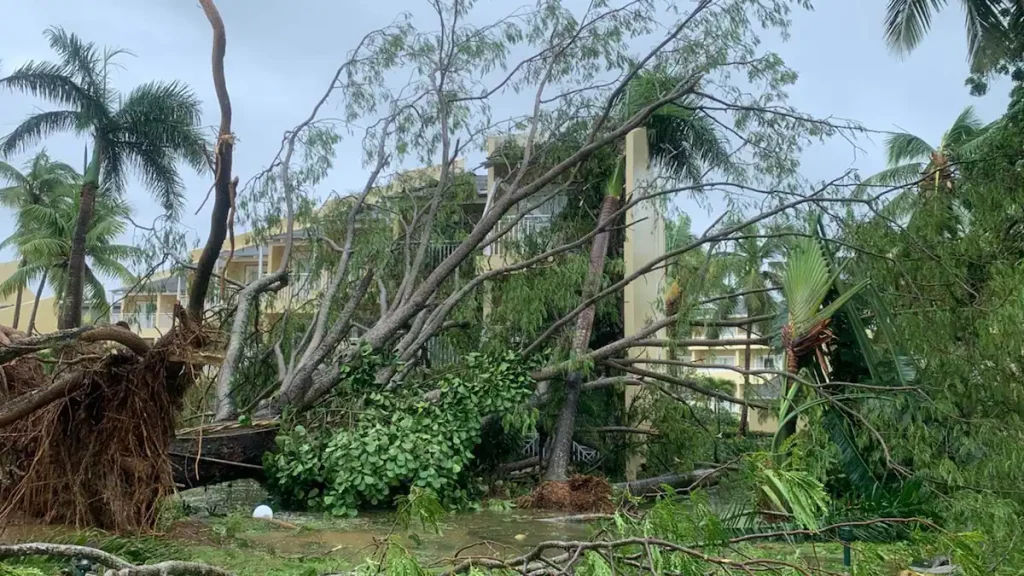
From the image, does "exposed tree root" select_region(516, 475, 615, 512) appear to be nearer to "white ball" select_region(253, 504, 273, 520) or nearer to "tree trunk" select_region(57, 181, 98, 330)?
"white ball" select_region(253, 504, 273, 520)

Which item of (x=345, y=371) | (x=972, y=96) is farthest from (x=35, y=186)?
(x=972, y=96)

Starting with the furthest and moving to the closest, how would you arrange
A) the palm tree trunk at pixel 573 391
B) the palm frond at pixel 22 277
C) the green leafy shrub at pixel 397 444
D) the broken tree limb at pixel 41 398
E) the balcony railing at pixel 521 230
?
the palm frond at pixel 22 277 → the balcony railing at pixel 521 230 → the palm tree trunk at pixel 573 391 → the green leafy shrub at pixel 397 444 → the broken tree limb at pixel 41 398

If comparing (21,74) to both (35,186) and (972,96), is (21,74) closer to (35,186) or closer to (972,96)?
(35,186)

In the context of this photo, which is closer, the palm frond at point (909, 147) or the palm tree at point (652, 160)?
the palm tree at point (652, 160)

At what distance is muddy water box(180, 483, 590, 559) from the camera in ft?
21.8

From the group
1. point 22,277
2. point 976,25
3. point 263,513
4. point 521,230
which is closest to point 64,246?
point 22,277

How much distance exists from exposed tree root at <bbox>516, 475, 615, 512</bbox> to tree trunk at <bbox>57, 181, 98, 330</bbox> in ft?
24.5

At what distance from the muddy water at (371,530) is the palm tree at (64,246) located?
12828 millimetres

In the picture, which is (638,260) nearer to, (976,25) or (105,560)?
(976,25)

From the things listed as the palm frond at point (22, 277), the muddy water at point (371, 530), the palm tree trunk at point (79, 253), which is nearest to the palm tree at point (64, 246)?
the palm frond at point (22, 277)

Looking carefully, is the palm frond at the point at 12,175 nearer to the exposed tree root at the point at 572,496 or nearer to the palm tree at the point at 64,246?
the palm tree at the point at 64,246

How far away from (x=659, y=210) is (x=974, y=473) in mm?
5572

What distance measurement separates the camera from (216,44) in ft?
19.9

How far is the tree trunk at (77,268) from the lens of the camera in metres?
13.0
